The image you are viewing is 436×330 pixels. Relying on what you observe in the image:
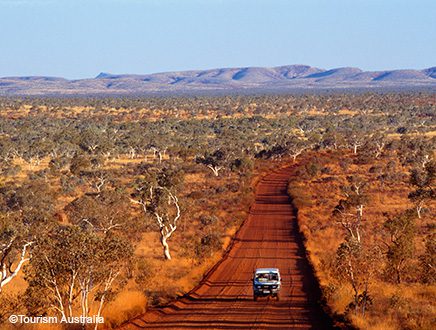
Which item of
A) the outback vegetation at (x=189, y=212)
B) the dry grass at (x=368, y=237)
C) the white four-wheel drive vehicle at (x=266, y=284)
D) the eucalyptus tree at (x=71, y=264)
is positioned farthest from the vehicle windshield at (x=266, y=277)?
the eucalyptus tree at (x=71, y=264)

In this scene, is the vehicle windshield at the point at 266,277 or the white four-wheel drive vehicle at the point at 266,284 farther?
the vehicle windshield at the point at 266,277

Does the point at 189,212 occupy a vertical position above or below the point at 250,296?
below

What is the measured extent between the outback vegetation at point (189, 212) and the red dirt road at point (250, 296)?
0.99 m

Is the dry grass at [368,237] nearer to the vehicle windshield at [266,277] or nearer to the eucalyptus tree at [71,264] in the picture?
the vehicle windshield at [266,277]

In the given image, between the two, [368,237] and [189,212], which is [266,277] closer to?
[368,237]

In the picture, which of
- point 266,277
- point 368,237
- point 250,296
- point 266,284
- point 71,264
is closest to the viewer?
point 71,264

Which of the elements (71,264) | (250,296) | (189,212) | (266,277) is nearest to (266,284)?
(266,277)

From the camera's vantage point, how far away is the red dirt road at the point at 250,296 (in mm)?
27609

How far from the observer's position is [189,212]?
6025 centimetres

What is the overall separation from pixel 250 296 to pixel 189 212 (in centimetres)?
2790

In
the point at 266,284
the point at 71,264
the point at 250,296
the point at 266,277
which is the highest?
the point at 71,264

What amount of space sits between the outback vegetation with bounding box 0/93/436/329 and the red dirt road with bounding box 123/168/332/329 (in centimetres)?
99

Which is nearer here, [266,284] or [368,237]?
[266,284]

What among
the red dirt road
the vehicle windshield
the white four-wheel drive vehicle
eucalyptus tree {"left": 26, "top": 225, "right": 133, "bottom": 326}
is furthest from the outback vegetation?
the vehicle windshield
